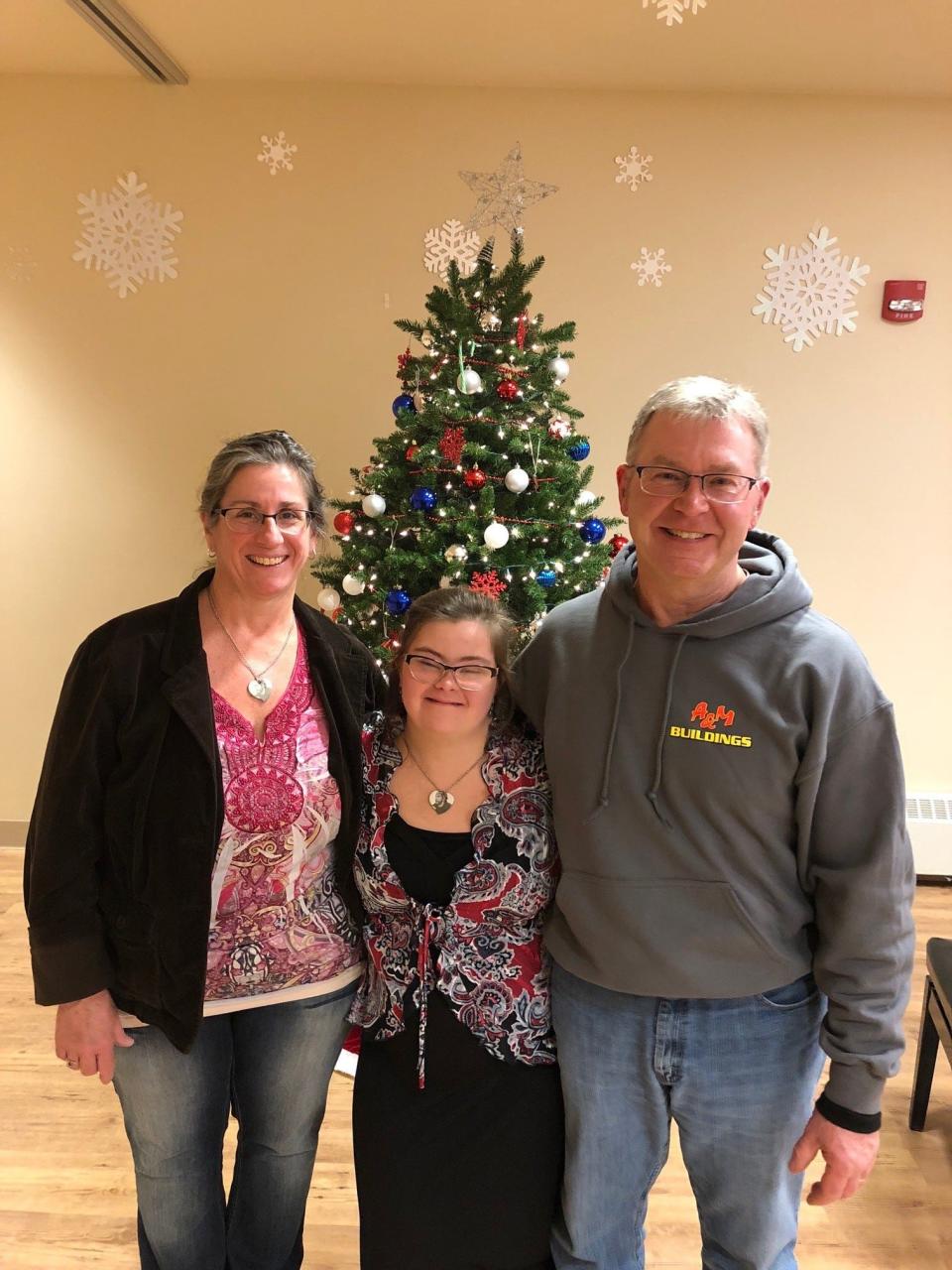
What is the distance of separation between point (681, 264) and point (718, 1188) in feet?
10.6

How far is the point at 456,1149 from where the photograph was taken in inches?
56.1

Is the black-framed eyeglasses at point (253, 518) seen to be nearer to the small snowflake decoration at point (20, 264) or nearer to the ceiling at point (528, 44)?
the ceiling at point (528, 44)

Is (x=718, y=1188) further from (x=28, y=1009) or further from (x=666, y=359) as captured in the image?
(x=666, y=359)

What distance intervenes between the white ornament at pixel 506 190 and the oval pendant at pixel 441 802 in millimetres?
2767

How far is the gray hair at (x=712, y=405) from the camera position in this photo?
124cm

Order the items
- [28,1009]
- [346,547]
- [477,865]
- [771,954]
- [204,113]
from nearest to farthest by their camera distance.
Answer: [771,954] → [477,865] → [346,547] → [28,1009] → [204,113]

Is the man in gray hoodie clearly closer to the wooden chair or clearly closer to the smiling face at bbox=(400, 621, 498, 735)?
the smiling face at bbox=(400, 621, 498, 735)

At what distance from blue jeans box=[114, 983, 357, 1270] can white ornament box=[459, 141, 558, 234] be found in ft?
10.00

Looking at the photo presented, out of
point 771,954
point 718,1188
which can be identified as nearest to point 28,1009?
point 718,1188

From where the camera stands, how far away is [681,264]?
11.5 ft

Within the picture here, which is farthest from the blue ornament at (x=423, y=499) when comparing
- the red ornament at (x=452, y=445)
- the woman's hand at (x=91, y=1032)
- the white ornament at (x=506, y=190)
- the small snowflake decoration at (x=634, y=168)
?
the small snowflake decoration at (x=634, y=168)

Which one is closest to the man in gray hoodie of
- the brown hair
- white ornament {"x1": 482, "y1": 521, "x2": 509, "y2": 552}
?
the brown hair

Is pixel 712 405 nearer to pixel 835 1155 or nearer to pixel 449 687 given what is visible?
pixel 449 687

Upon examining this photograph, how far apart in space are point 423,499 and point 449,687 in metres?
1.12
